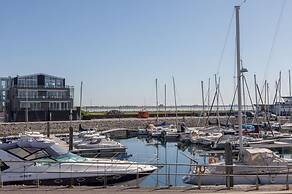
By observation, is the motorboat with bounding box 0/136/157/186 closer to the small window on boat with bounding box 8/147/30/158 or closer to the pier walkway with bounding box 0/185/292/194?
the small window on boat with bounding box 8/147/30/158

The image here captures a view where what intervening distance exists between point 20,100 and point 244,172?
71061 millimetres

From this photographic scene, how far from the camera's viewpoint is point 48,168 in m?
19.4

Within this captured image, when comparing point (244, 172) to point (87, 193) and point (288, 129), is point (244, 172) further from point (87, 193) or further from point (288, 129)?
point (288, 129)

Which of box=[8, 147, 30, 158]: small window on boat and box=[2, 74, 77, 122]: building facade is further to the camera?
box=[2, 74, 77, 122]: building facade

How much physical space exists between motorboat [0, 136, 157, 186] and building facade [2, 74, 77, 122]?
68.7m

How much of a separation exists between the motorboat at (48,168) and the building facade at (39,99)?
6871 centimetres

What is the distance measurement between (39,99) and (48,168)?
7486 centimetres

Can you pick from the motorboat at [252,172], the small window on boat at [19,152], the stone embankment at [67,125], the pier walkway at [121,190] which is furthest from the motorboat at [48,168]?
the stone embankment at [67,125]

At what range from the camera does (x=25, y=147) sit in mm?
19578

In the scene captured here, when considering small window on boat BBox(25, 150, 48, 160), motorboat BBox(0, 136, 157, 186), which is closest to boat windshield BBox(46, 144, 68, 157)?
motorboat BBox(0, 136, 157, 186)

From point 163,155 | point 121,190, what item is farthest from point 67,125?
point 121,190

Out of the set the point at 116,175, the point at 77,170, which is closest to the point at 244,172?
the point at 116,175

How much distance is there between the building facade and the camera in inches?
3561

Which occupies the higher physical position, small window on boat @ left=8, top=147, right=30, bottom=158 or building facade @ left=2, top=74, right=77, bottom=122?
building facade @ left=2, top=74, right=77, bottom=122
